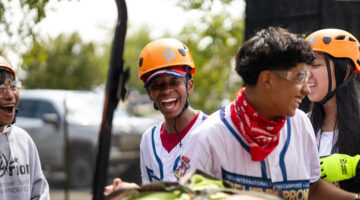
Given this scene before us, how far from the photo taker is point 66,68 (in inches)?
1344

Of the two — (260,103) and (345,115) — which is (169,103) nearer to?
(260,103)

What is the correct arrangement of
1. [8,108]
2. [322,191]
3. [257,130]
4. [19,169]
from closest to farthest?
[257,130], [322,191], [19,169], [8,108]

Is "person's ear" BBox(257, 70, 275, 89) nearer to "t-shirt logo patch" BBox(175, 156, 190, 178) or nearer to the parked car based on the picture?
"t-shirt logo patch" BBox(175, 156, 190, 178)

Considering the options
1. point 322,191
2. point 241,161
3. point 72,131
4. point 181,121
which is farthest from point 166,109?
point 72,131

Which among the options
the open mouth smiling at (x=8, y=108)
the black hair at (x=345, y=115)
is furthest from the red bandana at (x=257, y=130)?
the open mouth smiling at (x=8, y=108)

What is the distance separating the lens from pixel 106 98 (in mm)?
2031

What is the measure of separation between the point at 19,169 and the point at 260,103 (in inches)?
87.1

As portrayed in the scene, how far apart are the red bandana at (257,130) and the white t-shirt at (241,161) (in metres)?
0.06

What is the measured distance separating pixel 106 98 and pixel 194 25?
948 cm

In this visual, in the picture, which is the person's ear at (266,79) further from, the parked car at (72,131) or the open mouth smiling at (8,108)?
the parked car at (72,131)

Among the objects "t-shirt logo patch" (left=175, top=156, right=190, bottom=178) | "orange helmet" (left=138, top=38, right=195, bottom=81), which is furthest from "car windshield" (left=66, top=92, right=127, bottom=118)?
"t-shirt logo patch" (left=175, top=156, right=190, bottom=178)

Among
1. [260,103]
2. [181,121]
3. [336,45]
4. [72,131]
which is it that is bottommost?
[72,131]

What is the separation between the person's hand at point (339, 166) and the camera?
3678 mm

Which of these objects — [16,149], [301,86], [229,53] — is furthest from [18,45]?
[229,53]
